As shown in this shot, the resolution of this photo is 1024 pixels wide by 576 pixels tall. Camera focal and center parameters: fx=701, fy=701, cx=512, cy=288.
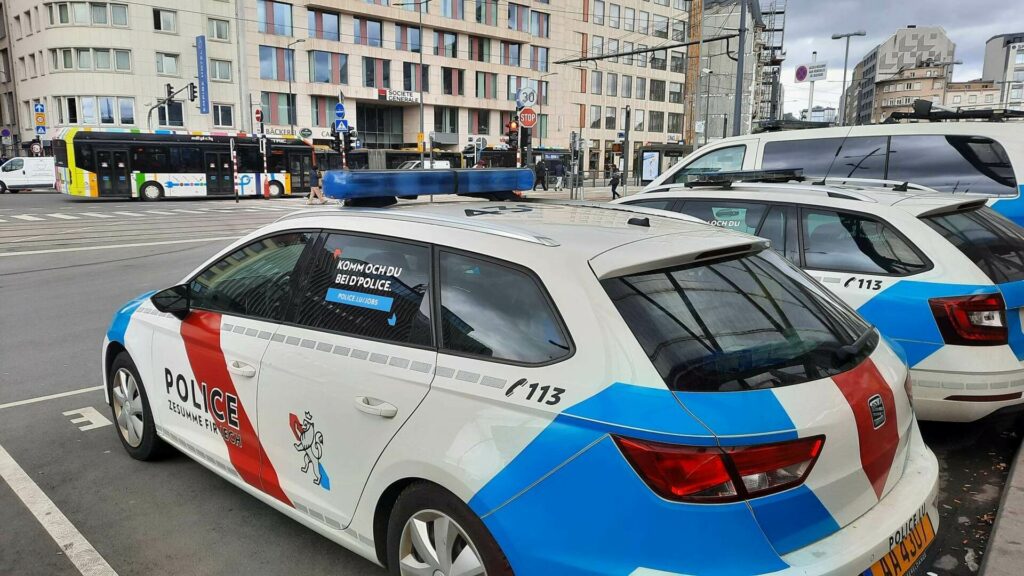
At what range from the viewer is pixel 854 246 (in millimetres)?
4379

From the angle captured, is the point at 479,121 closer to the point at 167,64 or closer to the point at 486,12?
the point at 486,12

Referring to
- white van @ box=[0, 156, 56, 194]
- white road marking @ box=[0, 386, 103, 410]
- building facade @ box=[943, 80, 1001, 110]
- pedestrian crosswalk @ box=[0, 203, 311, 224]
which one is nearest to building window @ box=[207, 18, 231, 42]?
white van @ box=[0, 156, 56, 194]

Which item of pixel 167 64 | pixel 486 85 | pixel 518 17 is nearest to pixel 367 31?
pixel 486 85

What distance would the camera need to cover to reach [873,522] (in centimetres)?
217

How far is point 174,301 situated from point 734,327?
2800 mm

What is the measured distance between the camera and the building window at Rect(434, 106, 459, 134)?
58031mm

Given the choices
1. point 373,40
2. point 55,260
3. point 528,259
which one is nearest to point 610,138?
point 373,40

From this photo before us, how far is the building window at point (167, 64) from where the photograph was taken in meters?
45.4

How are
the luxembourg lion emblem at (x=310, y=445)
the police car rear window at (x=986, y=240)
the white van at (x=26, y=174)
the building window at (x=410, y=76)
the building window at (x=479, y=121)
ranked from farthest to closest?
the building window at (x=479, y=121), the building window at (x=410, y=76), the white van at (x=26, y=174), the police car rear window at (x=986, y=240), the luxembourg lion emblem at (x=310, y=445)

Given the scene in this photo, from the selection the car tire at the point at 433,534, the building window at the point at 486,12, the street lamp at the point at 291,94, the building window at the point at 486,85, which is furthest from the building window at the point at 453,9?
the car tire at the point at 433,534

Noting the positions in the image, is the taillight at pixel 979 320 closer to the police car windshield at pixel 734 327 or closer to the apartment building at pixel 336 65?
the police car windshield at pixel 734 327

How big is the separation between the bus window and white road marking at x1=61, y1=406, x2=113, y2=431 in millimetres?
7724

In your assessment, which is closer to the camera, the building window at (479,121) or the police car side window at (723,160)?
the police car side window at (723,160)

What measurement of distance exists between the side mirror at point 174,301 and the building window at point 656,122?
75.0m
